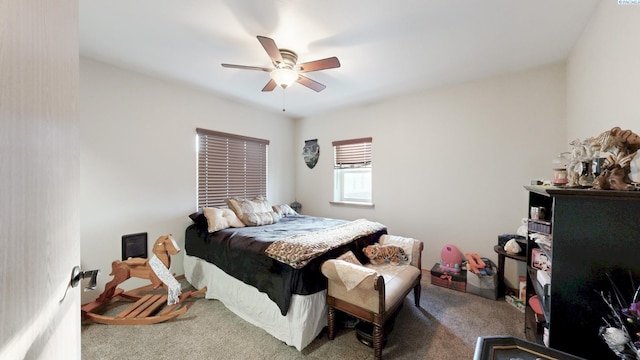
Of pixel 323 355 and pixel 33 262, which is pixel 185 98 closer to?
pixel 33 262

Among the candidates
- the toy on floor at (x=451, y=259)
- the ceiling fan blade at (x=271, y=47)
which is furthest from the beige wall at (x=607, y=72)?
the ceiling fan blade at (x=271, y=47)

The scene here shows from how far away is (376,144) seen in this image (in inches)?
143

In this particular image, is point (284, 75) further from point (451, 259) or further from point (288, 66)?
point (451, 259)

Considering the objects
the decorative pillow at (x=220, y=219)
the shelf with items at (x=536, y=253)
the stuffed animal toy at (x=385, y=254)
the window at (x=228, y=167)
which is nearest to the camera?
the shelf with items at (x=536, y=253)

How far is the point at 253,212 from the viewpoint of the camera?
309 cm

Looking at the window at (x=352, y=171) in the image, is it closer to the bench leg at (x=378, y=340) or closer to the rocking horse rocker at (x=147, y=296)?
the bench leg at (x=378, y=340)

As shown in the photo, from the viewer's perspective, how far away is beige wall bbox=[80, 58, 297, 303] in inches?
92.9

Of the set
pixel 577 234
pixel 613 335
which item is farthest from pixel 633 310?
pixel 577 234

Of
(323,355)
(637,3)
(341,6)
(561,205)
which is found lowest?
(323,355)

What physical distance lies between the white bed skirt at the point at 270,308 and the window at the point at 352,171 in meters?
2.18

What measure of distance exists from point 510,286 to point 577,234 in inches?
85.4

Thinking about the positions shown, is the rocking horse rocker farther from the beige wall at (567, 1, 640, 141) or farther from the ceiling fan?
the beige wall at (567, 1, 640, 141)

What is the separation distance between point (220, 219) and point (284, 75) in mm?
1745

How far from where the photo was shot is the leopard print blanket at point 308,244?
1.81 m
